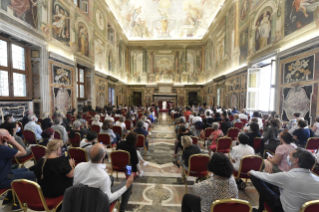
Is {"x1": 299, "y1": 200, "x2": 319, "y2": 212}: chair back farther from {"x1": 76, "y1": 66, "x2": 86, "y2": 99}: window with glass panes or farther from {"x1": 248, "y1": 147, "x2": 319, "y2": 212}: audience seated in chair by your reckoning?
{"x1": 76, "y1": 66, "x2": 86, "y2": 99}: window with glass panes

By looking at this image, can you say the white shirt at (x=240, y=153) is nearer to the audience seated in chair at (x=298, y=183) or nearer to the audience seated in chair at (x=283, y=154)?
the audience seated in chair at (x=283, y=154)

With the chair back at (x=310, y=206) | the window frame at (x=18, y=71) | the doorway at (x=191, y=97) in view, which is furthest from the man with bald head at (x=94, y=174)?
the doorway at (x=191, y=97)

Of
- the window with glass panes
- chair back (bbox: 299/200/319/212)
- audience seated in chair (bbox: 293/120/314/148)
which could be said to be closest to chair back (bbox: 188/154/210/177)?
chair back (bbox: 299/200/319/212)

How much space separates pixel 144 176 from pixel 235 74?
11.5m

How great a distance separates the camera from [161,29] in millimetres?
22656

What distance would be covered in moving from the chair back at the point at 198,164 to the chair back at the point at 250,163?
642 mm

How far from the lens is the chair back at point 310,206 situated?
153 cm

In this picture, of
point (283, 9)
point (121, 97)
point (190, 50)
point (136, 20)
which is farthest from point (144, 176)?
point (190, 50)

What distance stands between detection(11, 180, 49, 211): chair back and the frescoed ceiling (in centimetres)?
1771

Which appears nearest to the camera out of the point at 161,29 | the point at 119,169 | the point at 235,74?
the point at 119,169

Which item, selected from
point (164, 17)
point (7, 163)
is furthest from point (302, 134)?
point (164, 17)

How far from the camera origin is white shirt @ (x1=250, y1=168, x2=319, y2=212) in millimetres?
1739

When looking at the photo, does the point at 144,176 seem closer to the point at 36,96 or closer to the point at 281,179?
the point at 281,179

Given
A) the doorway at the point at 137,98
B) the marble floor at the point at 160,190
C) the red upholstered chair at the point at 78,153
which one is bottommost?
the marble floor at the point at 160,190
